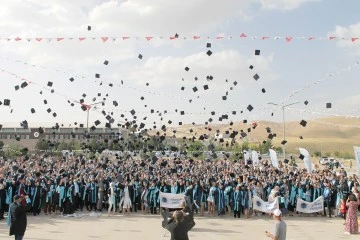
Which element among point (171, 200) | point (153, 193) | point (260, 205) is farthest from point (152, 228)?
point (260, 205)

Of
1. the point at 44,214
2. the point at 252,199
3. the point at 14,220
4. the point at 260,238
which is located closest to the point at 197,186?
the point at 252,199

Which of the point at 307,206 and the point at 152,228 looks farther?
the point at 307,206

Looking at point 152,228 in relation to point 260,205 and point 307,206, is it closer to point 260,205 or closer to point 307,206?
point 260,205

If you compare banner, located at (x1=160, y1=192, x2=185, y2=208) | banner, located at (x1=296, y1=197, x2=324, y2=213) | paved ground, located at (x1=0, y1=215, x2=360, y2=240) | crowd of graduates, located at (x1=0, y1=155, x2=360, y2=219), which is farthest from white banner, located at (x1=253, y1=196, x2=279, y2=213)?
banner, located at (x1=160, y1=192, x2=185, y2=208)

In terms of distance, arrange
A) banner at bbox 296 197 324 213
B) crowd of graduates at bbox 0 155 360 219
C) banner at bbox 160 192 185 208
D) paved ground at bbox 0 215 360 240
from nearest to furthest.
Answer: paved ground at bbox 0 215 360 240, crowd of graduates at bbox 0 155 360 219, banner at bbox 160 192 185 208, banner at bbox 296 197 324 213

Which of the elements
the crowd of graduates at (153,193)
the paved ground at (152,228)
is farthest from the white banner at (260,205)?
the paved ground at (152,228)

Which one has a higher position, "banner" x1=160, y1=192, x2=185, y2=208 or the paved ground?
"banner" x1=160, y1=192, x2=185, y2=208

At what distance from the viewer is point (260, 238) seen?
12766 mm

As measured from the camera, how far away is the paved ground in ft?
42.0

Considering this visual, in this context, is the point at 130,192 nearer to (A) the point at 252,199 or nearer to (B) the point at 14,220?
(A) the point at 252,199

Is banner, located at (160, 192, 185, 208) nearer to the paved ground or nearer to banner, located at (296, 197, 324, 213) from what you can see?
the paved ground

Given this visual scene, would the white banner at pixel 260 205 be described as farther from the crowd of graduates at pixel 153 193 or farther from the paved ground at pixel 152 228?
the paved ground at pixel 152 228

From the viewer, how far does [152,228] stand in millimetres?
14102

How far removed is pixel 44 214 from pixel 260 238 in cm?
881
